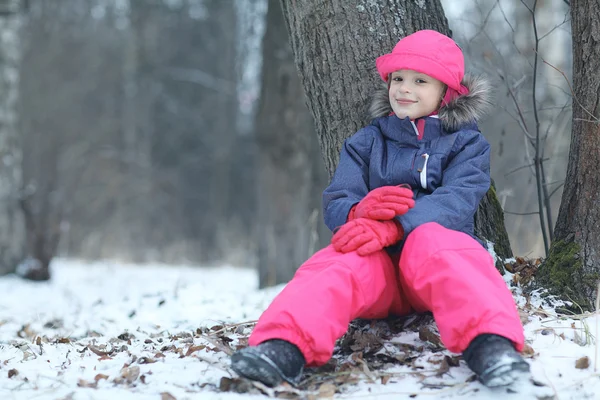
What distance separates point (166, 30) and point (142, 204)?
5132 mm

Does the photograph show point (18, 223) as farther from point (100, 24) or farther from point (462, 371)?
point (100, 24)

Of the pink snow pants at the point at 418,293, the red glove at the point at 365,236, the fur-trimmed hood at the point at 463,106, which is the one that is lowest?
the pink snow pants at the point at 418,293

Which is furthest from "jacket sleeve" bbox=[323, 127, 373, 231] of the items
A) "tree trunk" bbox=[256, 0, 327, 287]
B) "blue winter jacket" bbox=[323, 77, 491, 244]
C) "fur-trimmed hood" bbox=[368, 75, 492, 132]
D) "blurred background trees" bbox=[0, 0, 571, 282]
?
"blurred background trees" bbox=[0, 0, 571, 282]

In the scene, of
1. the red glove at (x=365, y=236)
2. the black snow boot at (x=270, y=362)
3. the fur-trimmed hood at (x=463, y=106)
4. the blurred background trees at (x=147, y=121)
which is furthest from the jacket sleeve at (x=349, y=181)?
the blurred background trees at (x=147, y=121)

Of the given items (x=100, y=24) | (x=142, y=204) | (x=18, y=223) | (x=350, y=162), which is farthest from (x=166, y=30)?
(x=350, y=162)

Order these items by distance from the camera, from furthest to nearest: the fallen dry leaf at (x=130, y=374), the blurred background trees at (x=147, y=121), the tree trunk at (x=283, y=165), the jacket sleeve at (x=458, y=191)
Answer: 1. the blurred background trees at (x=147, y=121)
2. the tree trunk at (x=283, y=165)
3. the jacket sleeve at (x=458, y=191)
4. the fallen dry leaf at (x=130, y=374)

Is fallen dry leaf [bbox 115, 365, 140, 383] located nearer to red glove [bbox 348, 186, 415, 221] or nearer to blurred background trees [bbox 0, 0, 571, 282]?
red glove [bbox 348, 186, 415, 221]

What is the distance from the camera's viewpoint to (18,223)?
8359mm

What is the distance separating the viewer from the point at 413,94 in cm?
300

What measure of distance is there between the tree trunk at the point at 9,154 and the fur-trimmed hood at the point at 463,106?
623 centimetres

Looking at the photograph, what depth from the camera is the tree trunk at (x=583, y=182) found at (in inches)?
116

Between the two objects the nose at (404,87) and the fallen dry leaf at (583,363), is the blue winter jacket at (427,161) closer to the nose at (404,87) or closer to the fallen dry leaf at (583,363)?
the nose at (404,87)

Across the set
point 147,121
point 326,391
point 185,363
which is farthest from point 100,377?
point 147,121

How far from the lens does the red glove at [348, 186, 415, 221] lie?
8.61 ft
